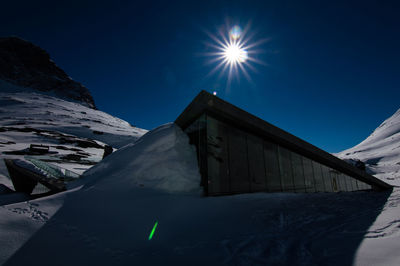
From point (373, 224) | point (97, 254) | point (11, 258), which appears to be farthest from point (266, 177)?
point (11, 258)

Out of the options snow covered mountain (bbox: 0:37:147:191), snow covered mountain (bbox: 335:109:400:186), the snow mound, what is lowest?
the snow mound

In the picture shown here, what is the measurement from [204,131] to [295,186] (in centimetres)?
639

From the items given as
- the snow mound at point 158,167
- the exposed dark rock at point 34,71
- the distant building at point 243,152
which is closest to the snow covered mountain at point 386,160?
the distant building at point 243,152

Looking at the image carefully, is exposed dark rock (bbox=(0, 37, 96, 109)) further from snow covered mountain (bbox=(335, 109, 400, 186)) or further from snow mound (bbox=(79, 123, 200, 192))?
snow covered mountain (bbox=(335, 109, 400, 186))

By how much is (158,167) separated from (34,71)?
445 feet

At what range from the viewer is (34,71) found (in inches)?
3910

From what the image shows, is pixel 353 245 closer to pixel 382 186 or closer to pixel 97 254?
pixel 97 254

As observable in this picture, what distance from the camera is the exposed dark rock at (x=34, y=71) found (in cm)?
8988

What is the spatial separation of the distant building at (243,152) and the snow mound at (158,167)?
1.65 ft

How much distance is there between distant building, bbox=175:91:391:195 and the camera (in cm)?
679

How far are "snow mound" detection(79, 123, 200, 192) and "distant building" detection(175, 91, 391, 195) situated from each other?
50cm

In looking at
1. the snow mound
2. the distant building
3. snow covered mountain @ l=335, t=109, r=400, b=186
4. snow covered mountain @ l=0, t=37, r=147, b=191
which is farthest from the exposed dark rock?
snow covered mountain @ l=335, t=109, r=400, b=186

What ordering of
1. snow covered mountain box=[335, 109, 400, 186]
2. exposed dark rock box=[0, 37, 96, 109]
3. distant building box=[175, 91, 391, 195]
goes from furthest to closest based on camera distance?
exposed dark rock box=[0, 37, 96, 109] < snow covered mountain box=[335, 109, 400, 186] < distant building box=[175, 91, 391, 195]

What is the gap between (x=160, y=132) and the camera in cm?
791
